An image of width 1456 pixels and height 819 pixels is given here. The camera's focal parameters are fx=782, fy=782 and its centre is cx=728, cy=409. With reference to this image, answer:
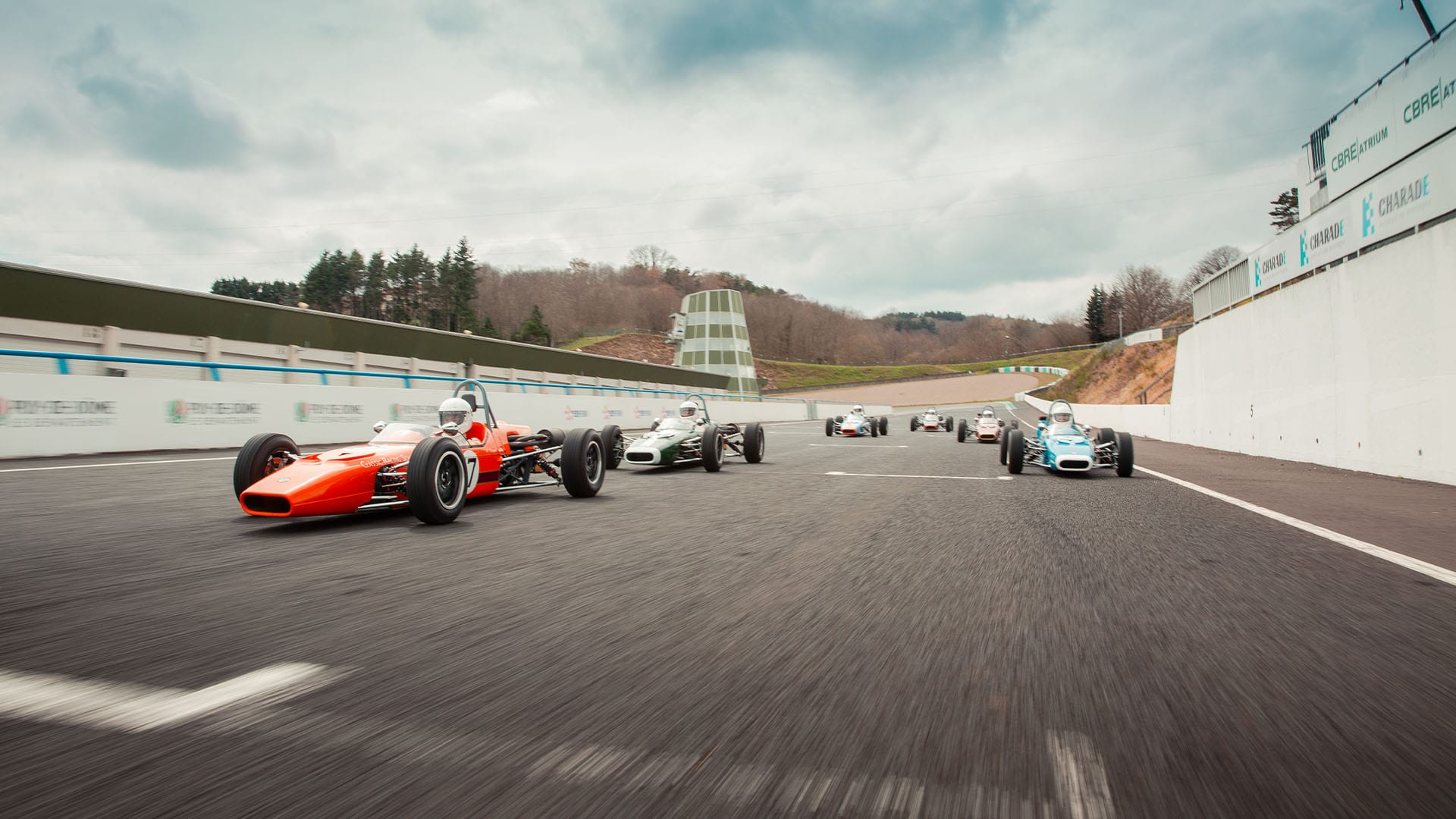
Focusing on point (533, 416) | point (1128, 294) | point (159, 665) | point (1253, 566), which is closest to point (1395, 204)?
point (1253, 566)

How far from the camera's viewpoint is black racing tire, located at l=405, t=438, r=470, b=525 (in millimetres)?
5910

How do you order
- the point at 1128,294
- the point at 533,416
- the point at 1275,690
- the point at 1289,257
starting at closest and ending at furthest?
the point at 1275,690 < the point at 1289,257 < the point at 533,416 < the point at 1128,294

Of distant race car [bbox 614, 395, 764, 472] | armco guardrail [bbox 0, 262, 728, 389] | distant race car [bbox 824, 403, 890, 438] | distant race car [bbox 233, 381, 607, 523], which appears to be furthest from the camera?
distant race car [bbox 824, 403, 890, 438]

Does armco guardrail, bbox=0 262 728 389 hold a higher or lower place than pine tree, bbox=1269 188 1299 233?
lower

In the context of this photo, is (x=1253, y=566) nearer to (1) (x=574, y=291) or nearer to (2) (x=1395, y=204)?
(2) (x=1395, y=204)

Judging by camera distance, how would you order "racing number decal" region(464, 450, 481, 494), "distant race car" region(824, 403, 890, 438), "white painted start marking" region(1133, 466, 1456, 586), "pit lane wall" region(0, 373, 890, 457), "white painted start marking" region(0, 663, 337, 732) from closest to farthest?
"white painted start marking" region(0, 663, 337, 732)
"white painted start marking" region(1133, 466, 1456, 586)
"racing number decal" region(464, 450, 481, 494)
"pit lane wall" region(0, 373, 890, 457)
"distant race car" region(824, 403, 890, 438)

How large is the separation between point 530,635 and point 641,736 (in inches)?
43.1

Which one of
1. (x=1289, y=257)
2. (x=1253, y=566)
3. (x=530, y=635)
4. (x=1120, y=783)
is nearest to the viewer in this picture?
(x=1120, y=783)

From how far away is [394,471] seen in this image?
6438 millimetres

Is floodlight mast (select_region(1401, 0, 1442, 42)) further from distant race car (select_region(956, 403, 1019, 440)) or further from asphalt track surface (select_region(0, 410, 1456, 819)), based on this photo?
asphalt track surface (select_region(0, 410, 1456, 819))

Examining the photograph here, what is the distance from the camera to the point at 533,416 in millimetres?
22344

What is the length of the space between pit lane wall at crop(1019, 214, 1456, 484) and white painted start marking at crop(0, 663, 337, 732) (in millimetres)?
12464

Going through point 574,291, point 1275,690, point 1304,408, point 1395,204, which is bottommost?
A: point 1275,690

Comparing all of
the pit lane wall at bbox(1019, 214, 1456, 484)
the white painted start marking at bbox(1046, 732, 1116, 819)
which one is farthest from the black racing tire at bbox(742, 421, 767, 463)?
the white painted start marking at bbox(1046, 732, 1116, 819)
